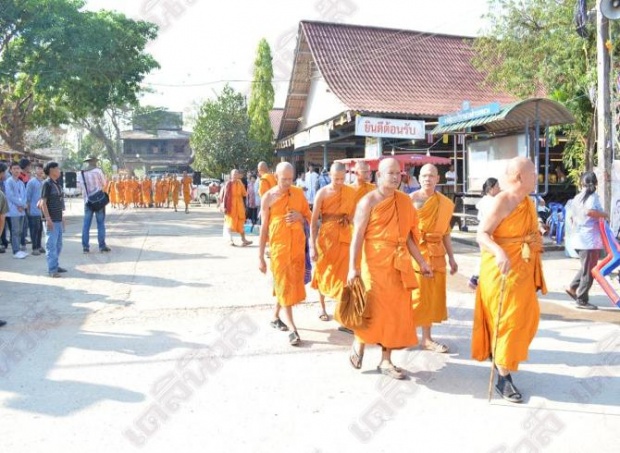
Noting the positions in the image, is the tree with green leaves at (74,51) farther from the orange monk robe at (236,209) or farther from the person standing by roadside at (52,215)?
the person standing by roadside at (52,215)

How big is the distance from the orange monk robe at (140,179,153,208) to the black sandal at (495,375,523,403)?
26265 millimetres

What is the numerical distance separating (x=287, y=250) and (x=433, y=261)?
135 cm

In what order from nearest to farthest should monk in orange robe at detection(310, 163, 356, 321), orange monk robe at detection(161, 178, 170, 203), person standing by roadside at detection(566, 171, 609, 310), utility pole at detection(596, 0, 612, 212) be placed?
monk in orange robe at detection(310, 163, 356, 321) → person standing by roadside at detection(566, 171, 609, 310) → utility pole at detection(596, 0, 612, 212) → orange monk robe at detection(161, 178, 170, 203)

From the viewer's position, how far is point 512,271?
12.6 feet

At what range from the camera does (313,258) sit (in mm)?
5531

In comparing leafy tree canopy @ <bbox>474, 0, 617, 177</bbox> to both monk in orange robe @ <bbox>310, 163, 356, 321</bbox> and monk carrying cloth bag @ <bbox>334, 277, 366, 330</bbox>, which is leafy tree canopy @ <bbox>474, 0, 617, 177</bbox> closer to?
monk in orange robe @ <bbox>310, 163, 356, 321</bbox>

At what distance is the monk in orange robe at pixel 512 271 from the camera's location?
380 cm

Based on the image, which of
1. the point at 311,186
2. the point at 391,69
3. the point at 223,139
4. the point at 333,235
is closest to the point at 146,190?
the point at 223,139

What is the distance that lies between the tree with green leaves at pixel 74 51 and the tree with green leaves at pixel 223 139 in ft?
21.0

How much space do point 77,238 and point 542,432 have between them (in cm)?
1224

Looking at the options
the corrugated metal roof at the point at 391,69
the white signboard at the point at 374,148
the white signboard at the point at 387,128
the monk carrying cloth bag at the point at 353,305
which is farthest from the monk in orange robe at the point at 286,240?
A: the corrugated metal roof at the point at 391,69

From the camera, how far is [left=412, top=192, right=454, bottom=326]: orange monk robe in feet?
15.9

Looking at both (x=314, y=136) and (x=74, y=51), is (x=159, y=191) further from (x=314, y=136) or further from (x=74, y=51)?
(x=314, y=136)

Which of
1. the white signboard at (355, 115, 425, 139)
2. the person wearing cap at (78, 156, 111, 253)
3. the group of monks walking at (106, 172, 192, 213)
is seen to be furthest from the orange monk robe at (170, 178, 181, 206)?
the person wearing cap at (78, 156, 111, 253)
